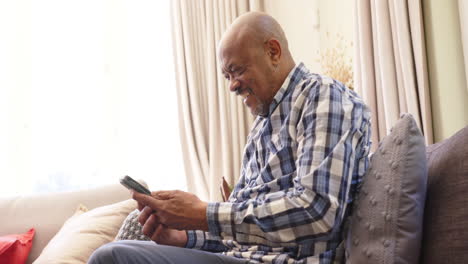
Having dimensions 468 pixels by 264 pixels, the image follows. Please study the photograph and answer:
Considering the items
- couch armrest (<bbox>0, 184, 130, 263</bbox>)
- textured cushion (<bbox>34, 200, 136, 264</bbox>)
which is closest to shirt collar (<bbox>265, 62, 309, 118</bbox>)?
textured cushion (<bbox>34, 200, 136, 264</bbox>)

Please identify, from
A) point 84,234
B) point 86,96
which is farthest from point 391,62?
point 86,96

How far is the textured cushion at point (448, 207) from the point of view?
0.93 m

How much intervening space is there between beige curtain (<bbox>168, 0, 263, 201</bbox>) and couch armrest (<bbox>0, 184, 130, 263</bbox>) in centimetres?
73

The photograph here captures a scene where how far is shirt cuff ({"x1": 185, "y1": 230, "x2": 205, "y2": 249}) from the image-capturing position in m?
1.41

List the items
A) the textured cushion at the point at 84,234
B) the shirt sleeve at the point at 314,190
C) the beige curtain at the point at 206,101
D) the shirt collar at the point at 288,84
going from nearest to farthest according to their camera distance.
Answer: the shirt sleeve at the point at 314,190 < the shirt collar at the point at 288,84 < the textured cushion at the point at 84,234 < the beige curtain at the point at 206,101

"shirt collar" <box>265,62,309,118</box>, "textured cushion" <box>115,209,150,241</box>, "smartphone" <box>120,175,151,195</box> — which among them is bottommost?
"textured cushion" <box>115,209,150,241</box>

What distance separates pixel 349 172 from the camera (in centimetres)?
111

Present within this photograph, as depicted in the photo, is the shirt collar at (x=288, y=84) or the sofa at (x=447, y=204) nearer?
the sofa at (x=447, y=204)

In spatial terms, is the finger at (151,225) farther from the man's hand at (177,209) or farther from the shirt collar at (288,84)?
the shirt collar at (288,84)

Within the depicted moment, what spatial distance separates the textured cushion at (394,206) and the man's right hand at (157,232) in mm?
476

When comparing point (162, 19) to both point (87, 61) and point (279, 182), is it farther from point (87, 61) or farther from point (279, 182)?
point (279, 182)

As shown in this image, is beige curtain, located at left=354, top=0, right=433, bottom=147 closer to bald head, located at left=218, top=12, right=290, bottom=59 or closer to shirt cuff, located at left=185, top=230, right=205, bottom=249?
bald head, located at left=218, top=12, right=290, bottom=59

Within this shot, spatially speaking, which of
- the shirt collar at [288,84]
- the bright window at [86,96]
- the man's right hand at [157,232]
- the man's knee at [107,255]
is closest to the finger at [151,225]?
the man's right hand at [157,232]

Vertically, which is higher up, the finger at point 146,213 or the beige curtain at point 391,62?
the beige curtain at point 391,62
